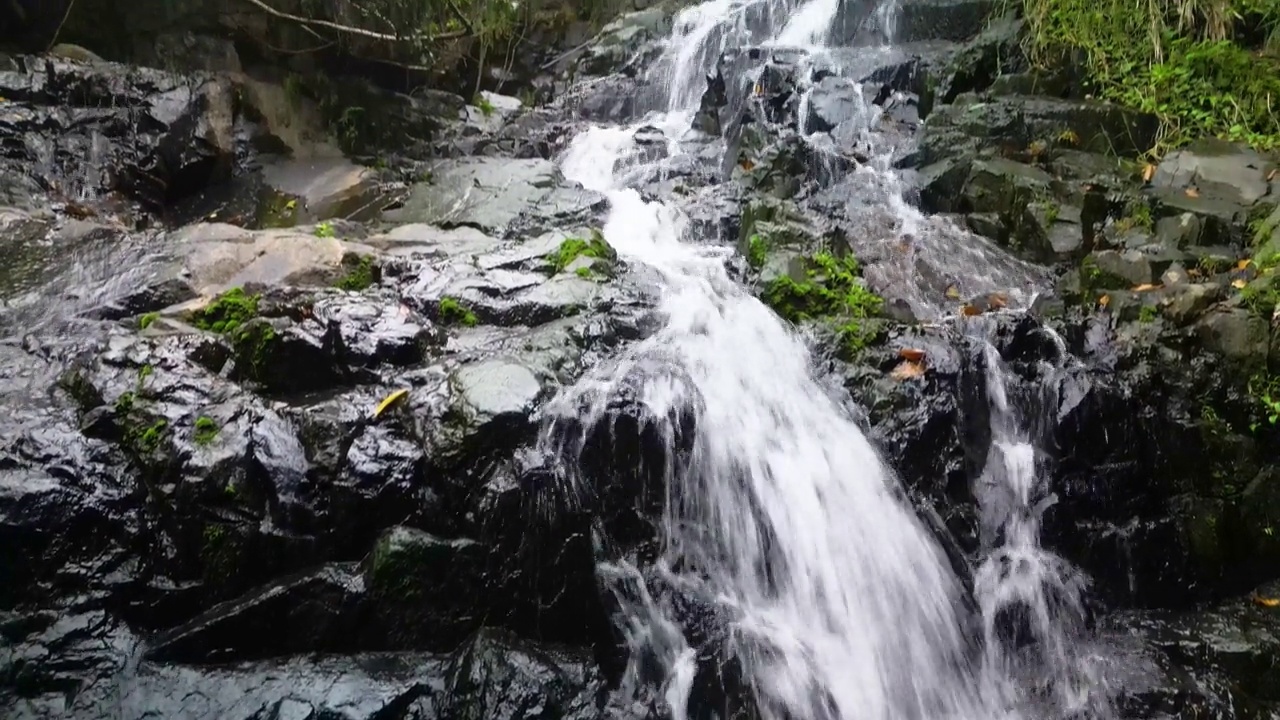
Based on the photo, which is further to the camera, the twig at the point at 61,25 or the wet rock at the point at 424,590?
the twig at the point at 61,25

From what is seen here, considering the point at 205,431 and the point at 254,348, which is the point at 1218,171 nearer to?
the point at 254,348

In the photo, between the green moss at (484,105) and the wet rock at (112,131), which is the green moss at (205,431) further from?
the green moss at (484,105)

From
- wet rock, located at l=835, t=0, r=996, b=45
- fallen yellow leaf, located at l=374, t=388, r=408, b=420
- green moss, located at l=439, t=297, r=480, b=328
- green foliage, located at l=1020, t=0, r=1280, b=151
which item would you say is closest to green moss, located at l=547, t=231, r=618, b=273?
green moss, located at l=439, t=297, r=480, b=328

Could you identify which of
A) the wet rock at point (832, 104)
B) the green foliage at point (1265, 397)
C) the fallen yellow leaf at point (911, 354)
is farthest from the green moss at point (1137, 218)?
the wet rock at point (832, 104)

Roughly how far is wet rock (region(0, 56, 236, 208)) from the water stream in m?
4.71

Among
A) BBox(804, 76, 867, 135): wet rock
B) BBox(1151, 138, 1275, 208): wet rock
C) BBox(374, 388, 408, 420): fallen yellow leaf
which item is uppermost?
BBox(804, 76, 867, 135): wet rock

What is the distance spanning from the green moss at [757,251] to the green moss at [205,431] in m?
3.87

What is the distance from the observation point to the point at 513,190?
703cm

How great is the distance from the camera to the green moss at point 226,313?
4.32m

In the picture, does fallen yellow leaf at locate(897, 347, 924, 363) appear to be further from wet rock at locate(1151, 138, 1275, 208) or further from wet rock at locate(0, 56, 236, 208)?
wet rock at locate(0, 56, 236, 208)

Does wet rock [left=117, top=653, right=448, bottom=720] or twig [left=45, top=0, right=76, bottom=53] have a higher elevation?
twig [left=45, top=0, right=76, bottom=53]

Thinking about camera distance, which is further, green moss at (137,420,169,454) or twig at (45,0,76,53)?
twig at (45,0,76,53)

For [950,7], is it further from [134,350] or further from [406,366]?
[134,350]

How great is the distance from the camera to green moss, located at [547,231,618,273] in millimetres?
Result: 5402
